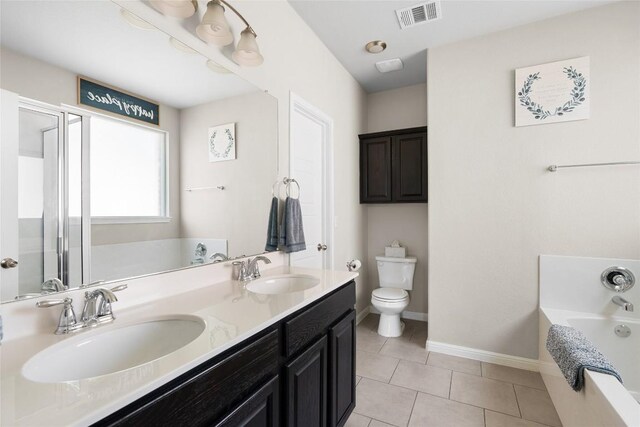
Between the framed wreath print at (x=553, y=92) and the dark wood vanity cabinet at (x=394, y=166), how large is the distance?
863 mm

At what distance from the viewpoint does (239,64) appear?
5.29 feet

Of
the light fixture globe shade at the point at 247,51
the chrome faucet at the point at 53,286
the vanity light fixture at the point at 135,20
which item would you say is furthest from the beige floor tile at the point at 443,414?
the vanity light fixture at the point at 135,20

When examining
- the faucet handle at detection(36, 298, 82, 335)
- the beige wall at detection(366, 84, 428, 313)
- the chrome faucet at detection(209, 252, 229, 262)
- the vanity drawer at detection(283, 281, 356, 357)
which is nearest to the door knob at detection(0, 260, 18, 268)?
the faucet handle at detection(36, 298, 82, 335)

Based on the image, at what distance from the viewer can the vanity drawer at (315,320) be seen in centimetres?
112

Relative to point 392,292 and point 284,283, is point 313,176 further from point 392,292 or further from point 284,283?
point 392,292

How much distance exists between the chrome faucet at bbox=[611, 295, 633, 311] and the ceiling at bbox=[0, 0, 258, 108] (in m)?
2.92

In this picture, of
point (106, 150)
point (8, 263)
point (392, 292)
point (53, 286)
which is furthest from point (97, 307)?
point (392, 292)

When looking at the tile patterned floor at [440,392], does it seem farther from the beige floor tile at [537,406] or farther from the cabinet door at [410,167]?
the cabinet door at [410,167]

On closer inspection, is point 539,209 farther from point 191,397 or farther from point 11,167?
point 11,167

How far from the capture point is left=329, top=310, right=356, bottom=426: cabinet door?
1416 millimetres

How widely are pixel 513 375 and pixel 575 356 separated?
954mm

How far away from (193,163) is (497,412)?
2.28 meters

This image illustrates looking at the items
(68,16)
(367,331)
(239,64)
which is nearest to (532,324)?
(367,331)

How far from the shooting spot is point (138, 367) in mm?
667
